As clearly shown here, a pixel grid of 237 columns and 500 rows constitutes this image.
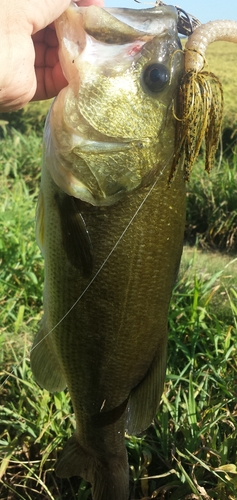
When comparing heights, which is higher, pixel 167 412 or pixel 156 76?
pixel 156 76

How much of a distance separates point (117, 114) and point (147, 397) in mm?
908

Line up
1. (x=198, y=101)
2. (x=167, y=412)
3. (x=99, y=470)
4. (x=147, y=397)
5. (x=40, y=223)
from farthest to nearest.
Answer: (x=167, y=412) → (x=99, y=470) → (x=147, y=397) → (x=40, y=223) → (x=198, y=101)

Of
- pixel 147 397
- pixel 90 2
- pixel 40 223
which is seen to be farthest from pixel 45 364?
pixel 90 2

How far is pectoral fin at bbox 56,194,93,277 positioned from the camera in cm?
156

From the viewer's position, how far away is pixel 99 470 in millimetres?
1908

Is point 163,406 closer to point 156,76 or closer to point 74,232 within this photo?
point 74,232

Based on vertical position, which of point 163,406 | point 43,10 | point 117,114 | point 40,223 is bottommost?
point 163,406

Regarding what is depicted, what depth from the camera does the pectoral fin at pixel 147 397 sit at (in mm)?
1759

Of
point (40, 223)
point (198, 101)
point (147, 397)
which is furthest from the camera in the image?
point (147, 397)

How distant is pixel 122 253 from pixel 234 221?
3.26m

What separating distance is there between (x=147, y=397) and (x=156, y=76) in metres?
1.01

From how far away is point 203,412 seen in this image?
250 centimetres

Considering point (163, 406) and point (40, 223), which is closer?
point (40, 223)

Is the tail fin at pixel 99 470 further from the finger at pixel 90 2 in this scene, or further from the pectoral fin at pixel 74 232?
the finger at pixel 90 2
